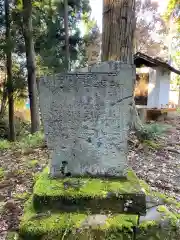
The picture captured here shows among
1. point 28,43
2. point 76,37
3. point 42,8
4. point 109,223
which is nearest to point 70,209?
point 109,223

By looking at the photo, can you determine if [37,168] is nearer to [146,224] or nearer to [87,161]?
[87,161]

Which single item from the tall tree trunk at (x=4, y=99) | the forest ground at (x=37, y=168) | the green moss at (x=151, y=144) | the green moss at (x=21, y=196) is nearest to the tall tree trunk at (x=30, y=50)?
the tall tree trunk at (x=4, y=99)

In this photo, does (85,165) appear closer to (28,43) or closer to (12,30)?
(28,43)

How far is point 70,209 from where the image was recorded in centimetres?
212

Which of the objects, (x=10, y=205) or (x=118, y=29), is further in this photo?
(x=118, y=29)

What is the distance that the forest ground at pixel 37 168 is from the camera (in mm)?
2668

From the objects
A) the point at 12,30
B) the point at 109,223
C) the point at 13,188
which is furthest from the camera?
the point at 12,30

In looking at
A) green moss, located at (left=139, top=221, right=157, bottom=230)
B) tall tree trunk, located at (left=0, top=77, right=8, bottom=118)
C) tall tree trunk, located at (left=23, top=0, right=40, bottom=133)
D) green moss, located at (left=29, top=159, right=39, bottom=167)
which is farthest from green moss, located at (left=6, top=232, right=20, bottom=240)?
tall tree trunk, located at (left=0, top=77, right=8, bottom=118)

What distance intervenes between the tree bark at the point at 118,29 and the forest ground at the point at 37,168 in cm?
195

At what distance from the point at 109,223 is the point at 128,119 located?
3.18 feet

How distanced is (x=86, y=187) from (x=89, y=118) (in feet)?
2.19

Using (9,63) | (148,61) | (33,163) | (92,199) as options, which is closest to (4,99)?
(9,63)

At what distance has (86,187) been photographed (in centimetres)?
219

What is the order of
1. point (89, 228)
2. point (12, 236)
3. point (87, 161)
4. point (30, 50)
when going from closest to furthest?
point (89, 228), point (12, 236), point (87, 161), point (30, 50)
